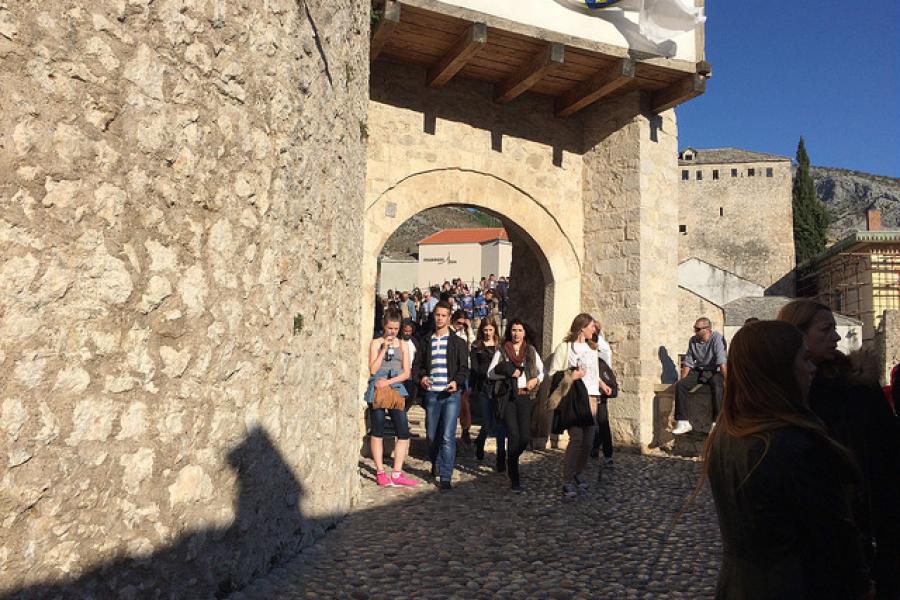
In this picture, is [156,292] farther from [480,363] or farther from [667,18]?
[667,18]

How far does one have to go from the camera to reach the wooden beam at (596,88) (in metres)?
8.08

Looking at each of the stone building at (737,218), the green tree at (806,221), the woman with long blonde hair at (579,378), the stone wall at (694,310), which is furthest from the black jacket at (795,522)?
the green tree at (806,221)

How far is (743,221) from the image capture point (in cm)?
4697

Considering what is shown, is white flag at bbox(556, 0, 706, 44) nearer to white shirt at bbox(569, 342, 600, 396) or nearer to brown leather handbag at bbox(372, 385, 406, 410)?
white shirt at bbox(569, 342, 600, 396)

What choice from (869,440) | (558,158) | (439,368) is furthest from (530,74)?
(869,440)

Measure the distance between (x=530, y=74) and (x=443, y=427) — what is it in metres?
4.34

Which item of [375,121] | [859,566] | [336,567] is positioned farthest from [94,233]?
[375,121]

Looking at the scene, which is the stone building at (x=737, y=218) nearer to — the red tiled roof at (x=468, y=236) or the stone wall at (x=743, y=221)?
the stone wall at (x=743, y=221)

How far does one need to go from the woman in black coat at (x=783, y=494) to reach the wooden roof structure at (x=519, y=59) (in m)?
6.16

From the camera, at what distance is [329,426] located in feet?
15.2

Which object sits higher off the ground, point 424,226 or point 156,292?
point 424,226

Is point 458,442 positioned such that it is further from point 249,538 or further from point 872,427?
point 872,427

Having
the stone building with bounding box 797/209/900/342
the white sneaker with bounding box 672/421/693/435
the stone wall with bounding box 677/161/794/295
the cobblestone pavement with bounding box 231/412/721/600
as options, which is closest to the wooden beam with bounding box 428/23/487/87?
the cobblestone pavement with bounding box 231/412/721/600

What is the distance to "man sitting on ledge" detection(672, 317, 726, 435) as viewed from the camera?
785 cm
